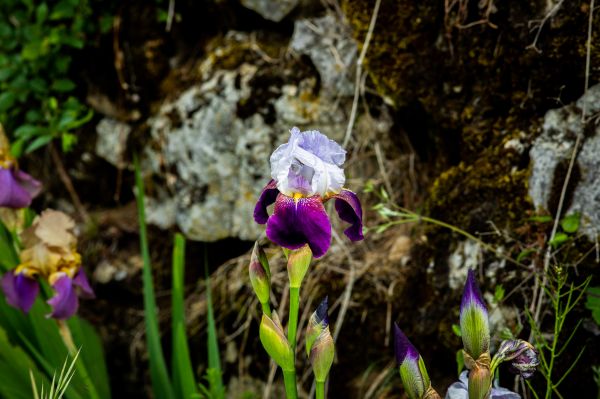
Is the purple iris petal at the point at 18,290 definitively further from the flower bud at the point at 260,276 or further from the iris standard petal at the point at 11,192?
the flower bud at the point at 260,276

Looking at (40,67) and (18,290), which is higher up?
(40,67)

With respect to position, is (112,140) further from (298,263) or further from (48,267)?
(298,263)

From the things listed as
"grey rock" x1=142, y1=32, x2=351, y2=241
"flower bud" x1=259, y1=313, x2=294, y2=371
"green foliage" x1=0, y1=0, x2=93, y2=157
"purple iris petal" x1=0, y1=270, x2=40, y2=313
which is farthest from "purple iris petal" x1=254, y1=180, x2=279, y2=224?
"green foliage" x1=0, y1=0, x2=93, y2=157

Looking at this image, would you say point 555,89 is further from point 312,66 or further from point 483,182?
point 312,66

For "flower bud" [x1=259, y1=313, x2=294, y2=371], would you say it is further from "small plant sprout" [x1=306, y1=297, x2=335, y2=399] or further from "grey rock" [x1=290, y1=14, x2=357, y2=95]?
"grey rock" [x1=290, y1=14, x2=357, y2=95]

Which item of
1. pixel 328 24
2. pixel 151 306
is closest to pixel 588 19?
pixel 328 24

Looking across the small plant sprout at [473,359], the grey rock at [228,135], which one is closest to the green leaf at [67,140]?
the grey rock at [228,135]

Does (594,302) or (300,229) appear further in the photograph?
(594,302)

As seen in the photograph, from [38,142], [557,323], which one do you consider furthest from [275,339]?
[38,142]
